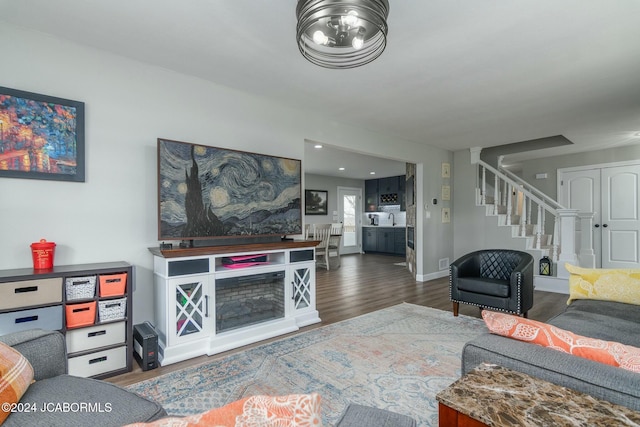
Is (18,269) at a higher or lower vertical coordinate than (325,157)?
lower

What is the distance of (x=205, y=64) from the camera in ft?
9.11

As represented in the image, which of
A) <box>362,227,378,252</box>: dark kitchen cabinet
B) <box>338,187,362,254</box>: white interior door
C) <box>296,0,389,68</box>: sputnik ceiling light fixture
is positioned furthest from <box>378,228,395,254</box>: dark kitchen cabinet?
<box>296,0,389,68</box>: sputnik ceiling light fixture

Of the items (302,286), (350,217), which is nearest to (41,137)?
(302,286)

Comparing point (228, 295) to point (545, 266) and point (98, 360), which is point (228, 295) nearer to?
point (98, 360)

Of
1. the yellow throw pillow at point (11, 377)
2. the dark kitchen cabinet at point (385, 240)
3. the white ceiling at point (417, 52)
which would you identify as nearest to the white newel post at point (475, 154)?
the white ceiling at point (417, 52)

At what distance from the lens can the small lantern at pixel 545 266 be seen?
513 cm

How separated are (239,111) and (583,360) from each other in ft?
10.8

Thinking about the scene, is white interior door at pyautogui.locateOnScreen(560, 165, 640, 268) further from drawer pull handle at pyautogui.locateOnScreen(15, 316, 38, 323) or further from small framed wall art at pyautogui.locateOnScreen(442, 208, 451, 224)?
drawer pull handle at pyautogui.locateOnScreen(15, 316, 38, 323)

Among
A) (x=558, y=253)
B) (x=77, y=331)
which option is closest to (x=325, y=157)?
(x=558, y=253)

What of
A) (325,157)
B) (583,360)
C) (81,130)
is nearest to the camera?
(583,360)

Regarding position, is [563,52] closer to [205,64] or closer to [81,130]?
[205,64]

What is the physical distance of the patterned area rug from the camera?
197 centimetres

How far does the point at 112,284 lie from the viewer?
2295mm

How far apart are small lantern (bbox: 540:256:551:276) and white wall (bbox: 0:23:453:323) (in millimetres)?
4970
